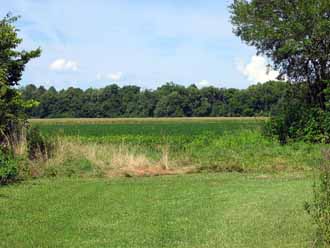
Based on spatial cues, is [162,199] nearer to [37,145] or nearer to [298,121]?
[37,145]

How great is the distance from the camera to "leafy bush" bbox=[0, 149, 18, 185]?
16.8 metres

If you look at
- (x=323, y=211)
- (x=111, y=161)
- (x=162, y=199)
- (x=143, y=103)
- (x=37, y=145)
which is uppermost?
(x=143, y=103)

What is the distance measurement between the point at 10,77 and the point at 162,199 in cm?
961

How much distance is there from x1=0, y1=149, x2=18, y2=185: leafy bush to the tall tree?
14.6m

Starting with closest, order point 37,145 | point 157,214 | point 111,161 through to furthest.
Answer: point 157,214
point 111,161
point 37,145

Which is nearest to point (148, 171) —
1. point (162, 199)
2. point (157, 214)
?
point (162, 199)

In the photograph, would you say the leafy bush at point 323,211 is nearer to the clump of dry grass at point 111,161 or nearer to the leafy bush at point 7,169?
the leafy bush at point 7,169

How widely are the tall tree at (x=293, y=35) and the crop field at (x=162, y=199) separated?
5.43m

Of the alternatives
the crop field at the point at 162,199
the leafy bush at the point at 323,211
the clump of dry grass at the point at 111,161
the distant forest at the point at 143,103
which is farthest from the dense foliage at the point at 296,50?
the distant forest at the point at 143,103

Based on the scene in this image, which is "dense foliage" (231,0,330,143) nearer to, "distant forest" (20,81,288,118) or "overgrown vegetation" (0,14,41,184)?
"overgrown vegetation" (0,14,41,184)

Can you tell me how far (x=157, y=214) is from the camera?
1120 centimetres

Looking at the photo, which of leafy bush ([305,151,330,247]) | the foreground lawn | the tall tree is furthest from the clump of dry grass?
leafy bush ([305,151,330,247])

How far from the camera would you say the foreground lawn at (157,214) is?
350 inches

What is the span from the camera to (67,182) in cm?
1758
